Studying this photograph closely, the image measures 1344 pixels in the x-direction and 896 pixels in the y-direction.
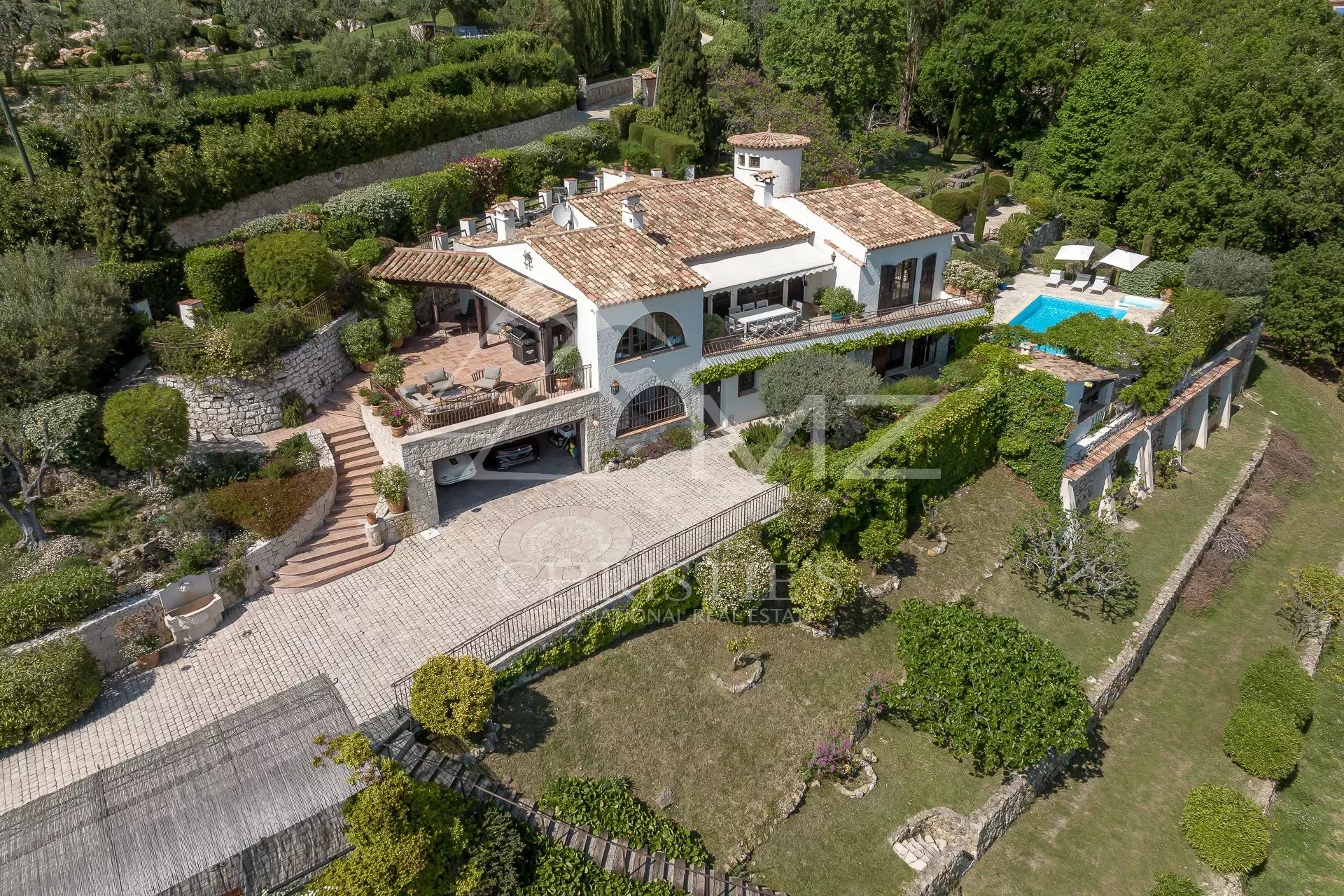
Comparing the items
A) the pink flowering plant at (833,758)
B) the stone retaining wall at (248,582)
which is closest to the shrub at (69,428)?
the stone retaining wall at (248,582)

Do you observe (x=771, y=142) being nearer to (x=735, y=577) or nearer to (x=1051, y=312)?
(x=1051, y=312)

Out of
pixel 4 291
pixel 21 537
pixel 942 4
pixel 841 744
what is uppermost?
pixel 942 4

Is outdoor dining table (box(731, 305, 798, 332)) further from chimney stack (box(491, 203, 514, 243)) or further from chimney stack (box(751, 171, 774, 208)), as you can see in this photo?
chimney stack (box(491, 203, 514, 243))

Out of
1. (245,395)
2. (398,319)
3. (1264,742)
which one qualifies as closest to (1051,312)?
(1264,742)

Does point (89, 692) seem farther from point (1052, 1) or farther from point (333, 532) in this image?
point (1052, 1)

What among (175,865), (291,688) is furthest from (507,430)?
(175,865)

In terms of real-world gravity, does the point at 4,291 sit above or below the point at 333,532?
above

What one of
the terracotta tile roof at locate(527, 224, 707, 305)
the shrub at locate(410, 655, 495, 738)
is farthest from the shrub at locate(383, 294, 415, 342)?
the shrub at locate(410, 655, 495, 738)
